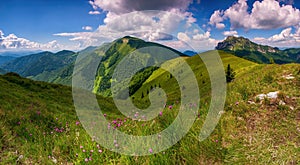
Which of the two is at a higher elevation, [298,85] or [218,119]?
[298,85]

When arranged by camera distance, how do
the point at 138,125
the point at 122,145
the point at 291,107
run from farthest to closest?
the point at 291,107 → the point at 138,125 → the point at 122,145

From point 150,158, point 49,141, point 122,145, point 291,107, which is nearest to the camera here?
point 150,158

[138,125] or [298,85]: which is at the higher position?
[298,85]

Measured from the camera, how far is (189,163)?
3.49 m

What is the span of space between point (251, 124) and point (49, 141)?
529 centimetres

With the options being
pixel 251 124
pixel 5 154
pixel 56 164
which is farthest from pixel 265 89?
pixel 5 154

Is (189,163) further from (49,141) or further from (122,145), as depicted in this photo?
(49,141)

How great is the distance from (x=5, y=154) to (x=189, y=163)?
174 inches

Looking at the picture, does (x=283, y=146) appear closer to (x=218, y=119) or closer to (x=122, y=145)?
(x=218, y=119)

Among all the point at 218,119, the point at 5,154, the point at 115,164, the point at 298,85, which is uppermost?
the point at 298,85

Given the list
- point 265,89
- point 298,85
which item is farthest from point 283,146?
point 298,85

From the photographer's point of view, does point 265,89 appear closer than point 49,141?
No

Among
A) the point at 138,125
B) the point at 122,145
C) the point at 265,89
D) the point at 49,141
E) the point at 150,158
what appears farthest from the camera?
the point at 265,89

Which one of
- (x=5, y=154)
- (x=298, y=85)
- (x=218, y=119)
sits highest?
(x=298, y=85)
